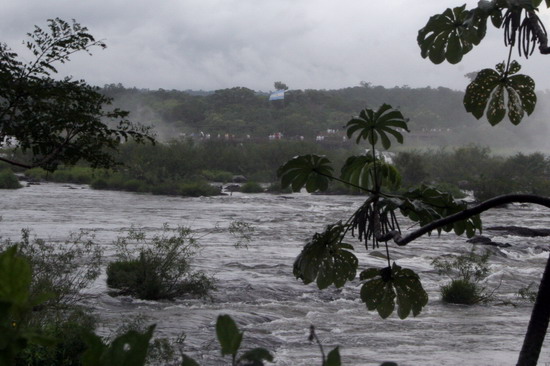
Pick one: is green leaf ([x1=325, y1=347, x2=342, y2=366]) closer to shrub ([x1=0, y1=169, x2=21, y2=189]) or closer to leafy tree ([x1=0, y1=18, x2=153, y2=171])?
leafy tree ([x1=0, y1=18, x2=153, y2=171])

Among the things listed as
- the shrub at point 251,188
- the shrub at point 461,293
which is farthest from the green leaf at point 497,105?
the shrub at point 251,188

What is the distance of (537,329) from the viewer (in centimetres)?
134

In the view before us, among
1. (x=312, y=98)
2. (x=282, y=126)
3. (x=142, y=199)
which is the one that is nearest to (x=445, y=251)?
(x=142, y=199)

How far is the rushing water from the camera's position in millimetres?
8359

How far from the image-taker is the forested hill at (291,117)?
Answer: 225 ft

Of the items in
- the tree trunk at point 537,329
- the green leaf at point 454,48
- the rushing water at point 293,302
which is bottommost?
the rushing water at point 293,302

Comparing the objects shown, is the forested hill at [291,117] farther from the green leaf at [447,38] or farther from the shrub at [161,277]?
the green leaf at [447,38]

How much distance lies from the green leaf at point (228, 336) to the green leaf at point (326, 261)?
106cm

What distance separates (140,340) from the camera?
23.0 inches

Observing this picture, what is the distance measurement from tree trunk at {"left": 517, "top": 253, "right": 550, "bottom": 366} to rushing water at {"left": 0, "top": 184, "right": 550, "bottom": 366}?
3.97 m

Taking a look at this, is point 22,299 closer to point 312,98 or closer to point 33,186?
point 33,186

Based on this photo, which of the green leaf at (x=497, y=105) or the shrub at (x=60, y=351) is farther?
the shrub at (x=60, y=351)

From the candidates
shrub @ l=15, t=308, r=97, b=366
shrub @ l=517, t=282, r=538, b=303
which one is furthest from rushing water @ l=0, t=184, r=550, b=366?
shrub @ l=15, t=308, r=97, b=366

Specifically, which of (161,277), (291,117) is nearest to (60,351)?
(161,277)
